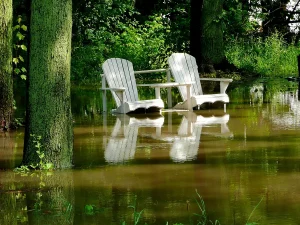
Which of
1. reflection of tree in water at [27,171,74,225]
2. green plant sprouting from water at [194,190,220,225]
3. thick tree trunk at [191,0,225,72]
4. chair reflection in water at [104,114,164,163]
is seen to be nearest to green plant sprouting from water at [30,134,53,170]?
reflection of tree in water at [27,171,74,225]

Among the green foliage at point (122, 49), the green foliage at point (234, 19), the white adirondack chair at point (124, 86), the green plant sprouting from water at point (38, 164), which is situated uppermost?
the green foliage at point (234, 19)

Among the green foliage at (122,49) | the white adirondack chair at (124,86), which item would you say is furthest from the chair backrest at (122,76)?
the green foliage at (122,49)

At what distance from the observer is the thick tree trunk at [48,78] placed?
23.9 feet

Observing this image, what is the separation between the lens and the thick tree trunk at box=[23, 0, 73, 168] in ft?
23.9

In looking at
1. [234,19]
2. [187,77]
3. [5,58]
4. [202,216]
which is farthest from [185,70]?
[202,216]

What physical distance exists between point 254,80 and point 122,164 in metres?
12.9

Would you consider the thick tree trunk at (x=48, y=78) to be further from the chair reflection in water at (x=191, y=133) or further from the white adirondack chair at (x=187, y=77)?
the white adirondack chair at (x=187, y=77)

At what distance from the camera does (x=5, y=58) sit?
401 inches

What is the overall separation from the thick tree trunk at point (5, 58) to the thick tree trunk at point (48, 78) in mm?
2874

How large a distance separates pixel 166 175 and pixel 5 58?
12.6 feet

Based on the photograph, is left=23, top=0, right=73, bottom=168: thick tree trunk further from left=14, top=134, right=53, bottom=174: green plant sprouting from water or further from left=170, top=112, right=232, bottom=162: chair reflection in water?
left=170, top=112, right=232, bottom=162: chair reflection in water

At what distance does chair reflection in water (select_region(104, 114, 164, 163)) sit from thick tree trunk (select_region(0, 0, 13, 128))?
1.39m

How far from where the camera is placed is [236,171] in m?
7.21

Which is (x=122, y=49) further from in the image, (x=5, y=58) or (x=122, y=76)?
(x=5, y=58)
